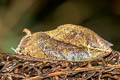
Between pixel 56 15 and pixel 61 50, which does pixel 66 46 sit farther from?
pixel 56 15

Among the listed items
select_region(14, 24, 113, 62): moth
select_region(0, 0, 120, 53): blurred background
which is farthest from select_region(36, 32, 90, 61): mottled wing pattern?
select_region(0, 0, 120, 53): blurred background

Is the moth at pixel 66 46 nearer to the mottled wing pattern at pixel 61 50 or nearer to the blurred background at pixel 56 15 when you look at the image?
the mottled wing pattern at pixel 61 50

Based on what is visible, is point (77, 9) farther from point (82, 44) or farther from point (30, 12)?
point (82, 44)

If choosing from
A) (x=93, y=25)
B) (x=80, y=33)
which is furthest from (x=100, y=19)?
(x=80, y=33)

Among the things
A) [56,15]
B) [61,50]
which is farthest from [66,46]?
[56,15]

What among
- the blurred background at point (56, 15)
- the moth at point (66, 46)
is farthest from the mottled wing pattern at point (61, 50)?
the blurred background at point (56, 15)

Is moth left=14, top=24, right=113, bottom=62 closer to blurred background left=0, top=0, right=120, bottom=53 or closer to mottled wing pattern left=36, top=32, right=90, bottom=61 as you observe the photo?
mottled wing pattern left=36, top=32, right=90, bottom=61
